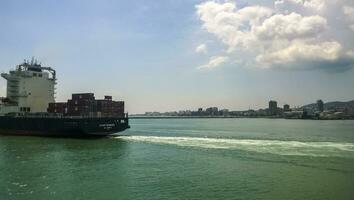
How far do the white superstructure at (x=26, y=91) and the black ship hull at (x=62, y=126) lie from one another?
384 centimetres

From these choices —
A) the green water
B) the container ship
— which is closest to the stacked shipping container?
the container ship

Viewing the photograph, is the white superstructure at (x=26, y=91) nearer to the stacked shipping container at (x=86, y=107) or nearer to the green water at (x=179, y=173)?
the stacked shipping container at (x=86, y=107)

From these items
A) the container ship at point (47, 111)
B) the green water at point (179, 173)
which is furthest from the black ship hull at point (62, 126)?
the green water at point (179, 173)

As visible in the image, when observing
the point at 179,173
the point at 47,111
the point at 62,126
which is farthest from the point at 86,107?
the point at 179,173

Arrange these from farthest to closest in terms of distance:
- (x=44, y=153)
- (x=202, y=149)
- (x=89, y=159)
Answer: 1. (x=202, y=149)
2. (x=44, y=153)
3. (x=89, y=159)

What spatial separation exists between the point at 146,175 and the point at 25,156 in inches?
590

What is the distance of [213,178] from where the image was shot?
91.1 feet

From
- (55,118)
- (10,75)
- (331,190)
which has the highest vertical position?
(10,75)

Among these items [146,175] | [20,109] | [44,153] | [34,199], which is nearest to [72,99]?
[20,109]

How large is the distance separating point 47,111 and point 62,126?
8226mm

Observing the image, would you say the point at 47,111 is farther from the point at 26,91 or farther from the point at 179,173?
the point at 179,173

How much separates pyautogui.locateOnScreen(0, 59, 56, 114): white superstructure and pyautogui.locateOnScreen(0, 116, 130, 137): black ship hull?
3837mm

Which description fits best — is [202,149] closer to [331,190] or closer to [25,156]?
[25,156]

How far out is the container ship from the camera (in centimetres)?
6072
